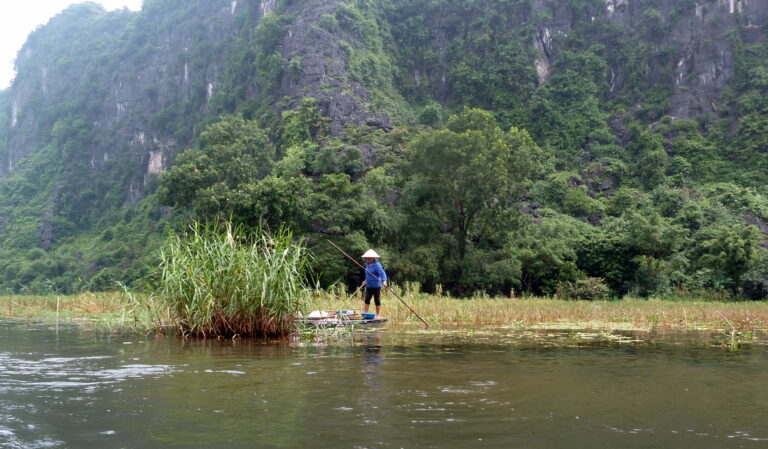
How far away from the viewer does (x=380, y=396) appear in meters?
6.28

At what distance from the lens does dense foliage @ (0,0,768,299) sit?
34938 mm

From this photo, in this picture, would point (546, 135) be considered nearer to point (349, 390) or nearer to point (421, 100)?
point (421, 100)

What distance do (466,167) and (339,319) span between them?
21.9m

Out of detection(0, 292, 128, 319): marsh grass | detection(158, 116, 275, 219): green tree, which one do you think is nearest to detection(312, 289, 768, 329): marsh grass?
detection(0, 292, 128, 319): marsh grass

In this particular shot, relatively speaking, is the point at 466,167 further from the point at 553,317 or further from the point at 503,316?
the point at 503,316

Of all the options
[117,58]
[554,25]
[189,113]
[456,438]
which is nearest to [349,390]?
[456,438]

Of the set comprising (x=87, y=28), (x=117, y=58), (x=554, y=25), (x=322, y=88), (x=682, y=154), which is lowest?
(x=682, y=154)

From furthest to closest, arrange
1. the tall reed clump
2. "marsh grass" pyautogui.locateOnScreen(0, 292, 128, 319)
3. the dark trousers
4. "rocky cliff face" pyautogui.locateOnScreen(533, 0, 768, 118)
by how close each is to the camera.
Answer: "rocky cliff face" pyautogui.locateOnScreen(533, 0, 768, 118) < "marsh grass" pyautogui.locateOnScreen(0, 292, 128, 319) < the dark trousers < the tall reed clump

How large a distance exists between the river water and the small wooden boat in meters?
1.81

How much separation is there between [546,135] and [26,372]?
6593cm

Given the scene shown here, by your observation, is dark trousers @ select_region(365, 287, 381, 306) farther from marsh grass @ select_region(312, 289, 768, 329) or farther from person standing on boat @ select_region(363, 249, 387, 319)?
marsh grass @ select_region(312, 289, 768, 329)

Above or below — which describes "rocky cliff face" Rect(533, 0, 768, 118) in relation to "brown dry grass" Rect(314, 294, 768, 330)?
above

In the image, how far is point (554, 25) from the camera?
78062mm

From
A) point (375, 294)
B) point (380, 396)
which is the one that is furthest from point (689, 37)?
point (380, 396)
